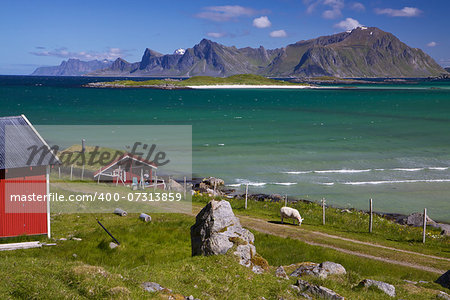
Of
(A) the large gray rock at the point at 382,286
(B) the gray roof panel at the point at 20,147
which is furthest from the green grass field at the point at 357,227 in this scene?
(B) the gray roof panel at the point at 20,147

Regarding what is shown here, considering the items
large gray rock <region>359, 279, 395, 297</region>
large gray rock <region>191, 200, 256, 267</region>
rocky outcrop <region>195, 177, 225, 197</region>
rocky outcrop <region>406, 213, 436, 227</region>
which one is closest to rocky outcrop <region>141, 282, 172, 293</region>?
large gray rock <region>191, 200, 256, 267</region>

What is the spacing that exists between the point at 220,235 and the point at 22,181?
13.9 m

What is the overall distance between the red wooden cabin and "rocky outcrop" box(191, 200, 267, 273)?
11.9 meters

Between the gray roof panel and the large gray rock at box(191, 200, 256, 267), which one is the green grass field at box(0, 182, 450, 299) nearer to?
the large gray rock at box(191, 200, 256, 267)

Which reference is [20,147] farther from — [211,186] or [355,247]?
[211,186]

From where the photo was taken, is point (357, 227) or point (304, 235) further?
point (357, 227)

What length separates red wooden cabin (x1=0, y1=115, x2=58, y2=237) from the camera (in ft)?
78.9

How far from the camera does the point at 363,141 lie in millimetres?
74000

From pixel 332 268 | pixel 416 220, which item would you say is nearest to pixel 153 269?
pixel 332 268

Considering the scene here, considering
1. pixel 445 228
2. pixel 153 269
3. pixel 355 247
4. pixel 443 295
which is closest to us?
pixel 153 269

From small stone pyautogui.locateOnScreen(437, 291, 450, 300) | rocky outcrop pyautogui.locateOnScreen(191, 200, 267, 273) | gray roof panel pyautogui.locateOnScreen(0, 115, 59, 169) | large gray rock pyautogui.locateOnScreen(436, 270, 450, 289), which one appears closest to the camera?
small stone pyautogui.locateOnScreen(437, 291, 450, 300)

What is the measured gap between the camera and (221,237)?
54.3ft

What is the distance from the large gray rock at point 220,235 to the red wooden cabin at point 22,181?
39.0 feet

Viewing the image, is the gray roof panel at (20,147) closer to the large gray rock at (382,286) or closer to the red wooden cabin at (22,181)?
the red wooden cabin at (22,181)
